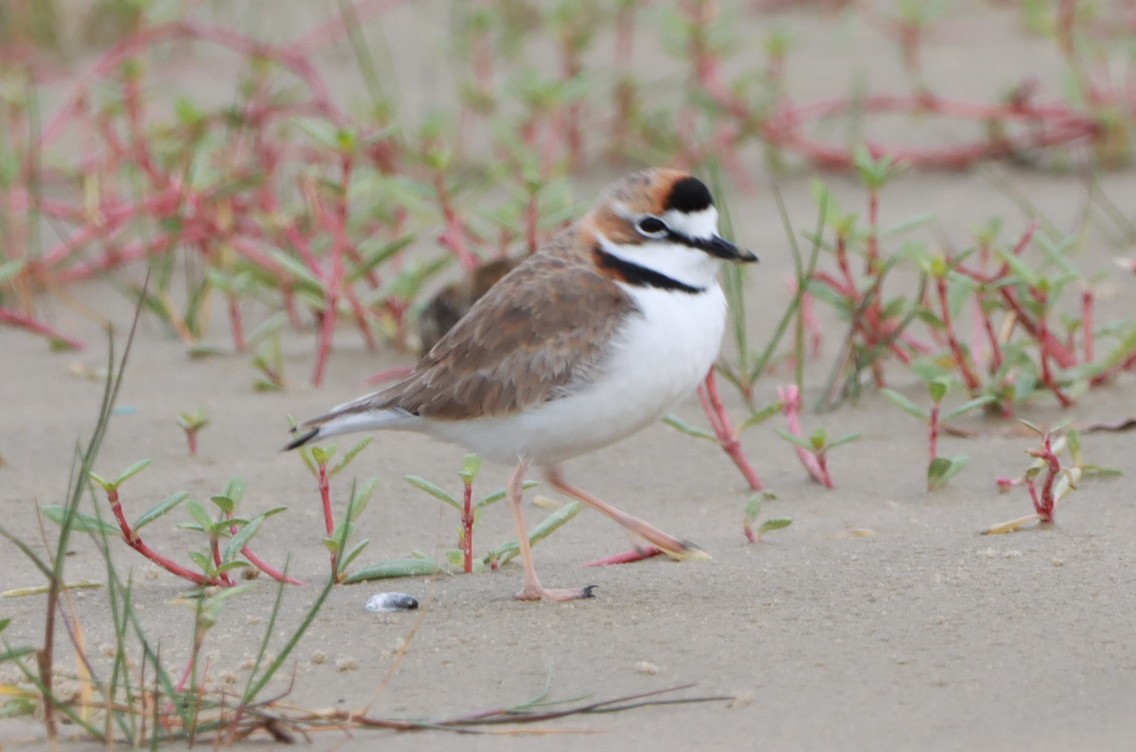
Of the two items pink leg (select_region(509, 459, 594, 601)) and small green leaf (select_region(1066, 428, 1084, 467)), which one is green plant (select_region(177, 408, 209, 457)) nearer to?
pink leg (select_region(509, 459, 594, 601))

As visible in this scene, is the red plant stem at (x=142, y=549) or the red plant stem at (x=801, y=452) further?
the red plant stem at (x=801, y=452)

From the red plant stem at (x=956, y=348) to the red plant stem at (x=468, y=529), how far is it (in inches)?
55.8

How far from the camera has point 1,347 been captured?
532cm

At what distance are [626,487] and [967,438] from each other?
875 millimetres

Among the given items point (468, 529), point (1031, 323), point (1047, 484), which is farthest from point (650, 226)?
point (1031, 323)

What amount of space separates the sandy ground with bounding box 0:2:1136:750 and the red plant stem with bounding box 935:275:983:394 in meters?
0.11

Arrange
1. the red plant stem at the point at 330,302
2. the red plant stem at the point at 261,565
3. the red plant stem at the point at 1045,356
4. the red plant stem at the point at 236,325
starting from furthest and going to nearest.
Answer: the red plant stem at the point at 236,325 → the red plant stem at the point at 330,302 → the red plant stem at the point at 1045,356 → the red plant stem at the point at 261,565

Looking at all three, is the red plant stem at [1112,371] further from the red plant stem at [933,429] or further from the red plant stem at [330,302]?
the red plant stem at [330,302]

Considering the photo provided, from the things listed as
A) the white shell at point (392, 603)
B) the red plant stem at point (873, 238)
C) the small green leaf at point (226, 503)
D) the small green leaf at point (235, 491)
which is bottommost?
the white shell at point (392, 603)

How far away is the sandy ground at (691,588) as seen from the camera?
2676 mm

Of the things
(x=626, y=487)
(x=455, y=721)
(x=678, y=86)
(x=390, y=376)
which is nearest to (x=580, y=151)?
(x=678, y=86)

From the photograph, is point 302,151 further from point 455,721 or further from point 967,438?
point 455,721

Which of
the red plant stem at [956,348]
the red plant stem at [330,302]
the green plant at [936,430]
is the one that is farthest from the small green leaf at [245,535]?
the red plant stem at [956,348]

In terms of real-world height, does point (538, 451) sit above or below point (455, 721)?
above
